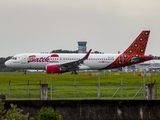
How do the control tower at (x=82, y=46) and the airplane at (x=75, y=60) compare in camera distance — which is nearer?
the airplane at (x=75, y=60)

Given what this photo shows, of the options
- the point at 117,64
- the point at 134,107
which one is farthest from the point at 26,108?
the point at 117,64

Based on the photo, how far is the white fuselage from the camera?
53.8 meters

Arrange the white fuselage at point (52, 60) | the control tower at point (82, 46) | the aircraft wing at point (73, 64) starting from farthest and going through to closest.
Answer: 1. the control tower at point (82, 46)
2. the white fuselage at point (52, 60)
3. the aircraft wing at point (73, 64)

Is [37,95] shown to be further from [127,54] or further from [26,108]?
[127,54]

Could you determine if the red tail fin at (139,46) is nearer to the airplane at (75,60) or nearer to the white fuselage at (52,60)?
the airplane at (75,60)

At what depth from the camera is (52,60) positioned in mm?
54188

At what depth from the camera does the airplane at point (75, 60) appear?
5334cm

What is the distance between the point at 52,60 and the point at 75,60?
3.87 m

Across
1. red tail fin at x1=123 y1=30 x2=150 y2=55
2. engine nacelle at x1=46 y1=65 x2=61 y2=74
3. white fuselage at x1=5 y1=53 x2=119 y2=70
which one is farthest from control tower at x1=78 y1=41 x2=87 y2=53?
engine nacelle at x1=46 y1=65 x2=61 y2=74

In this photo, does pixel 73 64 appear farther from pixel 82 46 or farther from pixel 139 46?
pixel 82 46

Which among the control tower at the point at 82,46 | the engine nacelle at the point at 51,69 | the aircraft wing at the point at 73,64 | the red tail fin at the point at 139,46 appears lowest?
the engine nacelle at the point at 51,69

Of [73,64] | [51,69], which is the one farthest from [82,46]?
[51,69]

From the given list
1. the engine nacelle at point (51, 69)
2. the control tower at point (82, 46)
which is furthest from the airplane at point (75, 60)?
the control tower at point (82, 46)

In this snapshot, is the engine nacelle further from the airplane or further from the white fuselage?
the white fuselage
